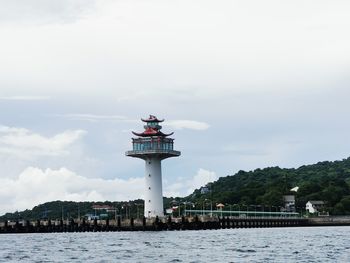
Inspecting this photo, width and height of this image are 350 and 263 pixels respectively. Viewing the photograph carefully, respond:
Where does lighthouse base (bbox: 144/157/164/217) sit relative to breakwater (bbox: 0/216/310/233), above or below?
above

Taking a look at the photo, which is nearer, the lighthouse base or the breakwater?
the breakwater

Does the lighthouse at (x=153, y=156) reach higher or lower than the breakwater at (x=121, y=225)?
higher

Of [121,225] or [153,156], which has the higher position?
[153,156]

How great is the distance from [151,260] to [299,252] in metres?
16.4

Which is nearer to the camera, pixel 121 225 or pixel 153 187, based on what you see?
pixel 153 187

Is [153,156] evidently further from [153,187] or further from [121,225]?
[121,225]

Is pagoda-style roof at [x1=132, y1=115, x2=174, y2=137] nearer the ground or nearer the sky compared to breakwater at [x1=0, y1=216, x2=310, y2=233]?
nearer the sky

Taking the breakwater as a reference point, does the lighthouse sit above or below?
above

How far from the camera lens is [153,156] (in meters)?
135

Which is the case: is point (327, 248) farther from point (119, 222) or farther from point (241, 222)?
point (241, 222)

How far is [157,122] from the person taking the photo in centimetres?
14088

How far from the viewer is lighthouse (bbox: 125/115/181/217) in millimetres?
134125

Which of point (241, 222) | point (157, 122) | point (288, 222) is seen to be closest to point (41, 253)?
point (157, 122)

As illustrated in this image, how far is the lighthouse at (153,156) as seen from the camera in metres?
134
